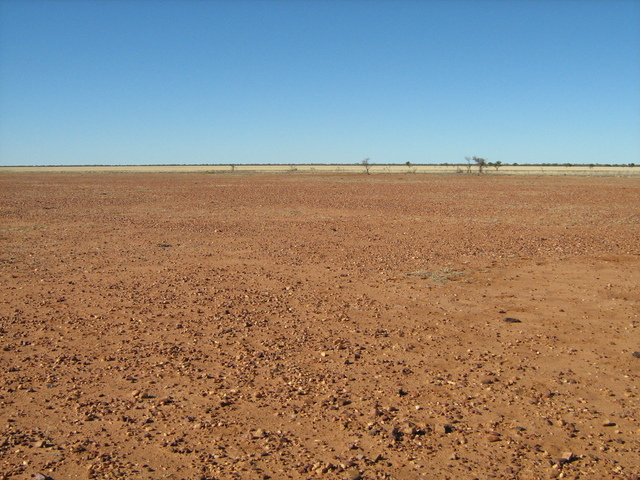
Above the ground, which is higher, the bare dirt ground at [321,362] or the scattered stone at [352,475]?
the bare dirt ground at [321,362]

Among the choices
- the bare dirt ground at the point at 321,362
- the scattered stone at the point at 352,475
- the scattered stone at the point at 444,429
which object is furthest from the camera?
the scattered stone at the point at 444,429

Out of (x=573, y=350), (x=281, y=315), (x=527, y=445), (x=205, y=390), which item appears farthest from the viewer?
(x=281, y=315)

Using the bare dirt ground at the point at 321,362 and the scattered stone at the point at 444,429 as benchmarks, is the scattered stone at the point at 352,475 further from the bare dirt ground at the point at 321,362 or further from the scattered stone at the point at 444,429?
the scattered stone at the point at 444,429

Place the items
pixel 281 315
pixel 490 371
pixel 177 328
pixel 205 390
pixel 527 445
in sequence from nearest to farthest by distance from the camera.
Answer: pixel 527 445
pixel 205 390
pixel 490 371
pixel 177 328
pixel 281 315

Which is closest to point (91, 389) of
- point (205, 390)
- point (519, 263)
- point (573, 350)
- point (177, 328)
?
point (205, 390)

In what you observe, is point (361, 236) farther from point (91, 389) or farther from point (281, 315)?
point (91, 389)

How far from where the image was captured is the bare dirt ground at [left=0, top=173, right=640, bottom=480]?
3.99m

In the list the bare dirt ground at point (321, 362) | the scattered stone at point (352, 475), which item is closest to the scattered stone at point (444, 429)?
the bare dirt ground at point (321, 362)

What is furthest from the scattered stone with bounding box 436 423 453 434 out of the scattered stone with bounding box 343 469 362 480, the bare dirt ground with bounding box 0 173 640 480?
the scattered stone with bounding box 343 469 362 480

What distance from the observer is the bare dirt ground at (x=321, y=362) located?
3988 mm

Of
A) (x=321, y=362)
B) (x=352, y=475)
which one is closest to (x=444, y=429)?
(x=352, y=475)

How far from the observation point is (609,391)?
504 centimetres

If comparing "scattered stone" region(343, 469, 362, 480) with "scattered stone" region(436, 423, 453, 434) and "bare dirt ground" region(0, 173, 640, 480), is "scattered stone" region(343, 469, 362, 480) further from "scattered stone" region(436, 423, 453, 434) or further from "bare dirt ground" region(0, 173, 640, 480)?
"scattered stone" region(436, 423, 453, 434)

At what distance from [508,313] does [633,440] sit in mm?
3305
